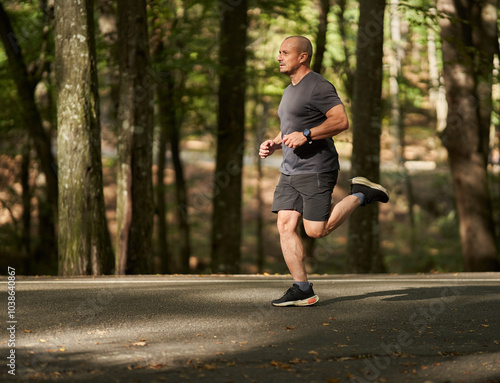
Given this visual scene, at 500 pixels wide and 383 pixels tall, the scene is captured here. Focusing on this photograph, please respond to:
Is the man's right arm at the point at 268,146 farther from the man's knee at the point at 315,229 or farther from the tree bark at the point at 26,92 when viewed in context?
the tree bark at the point at 26,92

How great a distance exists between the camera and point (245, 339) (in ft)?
16.4

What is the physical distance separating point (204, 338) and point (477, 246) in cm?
1093

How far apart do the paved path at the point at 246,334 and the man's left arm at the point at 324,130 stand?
58.8 inches

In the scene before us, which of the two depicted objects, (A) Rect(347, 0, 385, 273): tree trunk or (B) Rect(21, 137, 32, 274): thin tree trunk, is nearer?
(A) Rect(347, 0, 385, 273): tree trunk

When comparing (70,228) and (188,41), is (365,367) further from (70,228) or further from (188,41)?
(188,41)

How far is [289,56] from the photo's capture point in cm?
616

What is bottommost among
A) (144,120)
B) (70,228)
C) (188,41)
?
(70,228)

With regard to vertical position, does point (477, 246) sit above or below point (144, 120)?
below

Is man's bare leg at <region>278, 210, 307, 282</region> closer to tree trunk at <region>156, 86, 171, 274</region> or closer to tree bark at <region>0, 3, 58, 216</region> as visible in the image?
tree bark at <region>0, 3, 58, 216</region>

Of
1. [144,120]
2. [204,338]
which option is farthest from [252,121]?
[204,338]

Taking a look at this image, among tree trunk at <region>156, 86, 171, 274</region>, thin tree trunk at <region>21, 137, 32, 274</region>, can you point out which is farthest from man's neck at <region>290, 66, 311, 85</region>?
thin tree trunk at <region>21, 137, 32, 274</region>

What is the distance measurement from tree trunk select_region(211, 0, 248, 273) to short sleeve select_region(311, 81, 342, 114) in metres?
8.54

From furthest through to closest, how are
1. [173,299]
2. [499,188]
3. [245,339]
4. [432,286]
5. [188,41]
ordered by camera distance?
[499,188] → [188,41] → [432,286] → [173,299] → [245,339]

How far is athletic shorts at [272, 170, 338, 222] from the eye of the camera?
6086 millimetres
